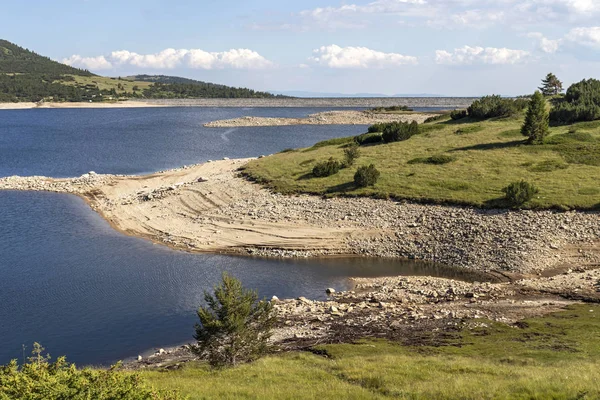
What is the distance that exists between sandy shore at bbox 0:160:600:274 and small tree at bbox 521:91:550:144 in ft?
62.8

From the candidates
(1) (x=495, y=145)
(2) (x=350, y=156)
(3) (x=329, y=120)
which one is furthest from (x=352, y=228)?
(3) (x=329, y=120)

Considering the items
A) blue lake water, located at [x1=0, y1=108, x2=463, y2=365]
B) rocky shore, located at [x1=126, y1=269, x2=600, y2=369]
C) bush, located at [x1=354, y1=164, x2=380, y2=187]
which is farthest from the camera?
bush, located at [x1=354, y1=164, x2=380, y2=187]

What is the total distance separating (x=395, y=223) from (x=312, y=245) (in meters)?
7.21

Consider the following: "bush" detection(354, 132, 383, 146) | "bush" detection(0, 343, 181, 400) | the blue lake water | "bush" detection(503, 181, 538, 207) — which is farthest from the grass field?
"bush" detection(0, 343, 181, 400)

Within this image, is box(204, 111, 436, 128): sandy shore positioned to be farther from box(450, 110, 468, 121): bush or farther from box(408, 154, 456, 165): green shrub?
box(408, 154, 456, 165): green shrub

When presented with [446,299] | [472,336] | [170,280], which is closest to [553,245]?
[446,299]

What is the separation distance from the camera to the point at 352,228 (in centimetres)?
4309

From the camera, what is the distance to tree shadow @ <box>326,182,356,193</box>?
49.2 m

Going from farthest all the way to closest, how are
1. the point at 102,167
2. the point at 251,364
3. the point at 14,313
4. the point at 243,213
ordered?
the point at 102,167
the point at 243,213
the point at 14,313
the point at 251,364

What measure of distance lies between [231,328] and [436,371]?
7566mm

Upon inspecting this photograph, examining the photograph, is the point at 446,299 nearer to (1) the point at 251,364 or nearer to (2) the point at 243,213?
(1) the point at 251,364

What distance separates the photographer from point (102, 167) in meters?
77.9

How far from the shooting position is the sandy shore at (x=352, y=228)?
1452 inches

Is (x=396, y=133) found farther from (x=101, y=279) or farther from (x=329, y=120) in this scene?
(x=329, y=120)
